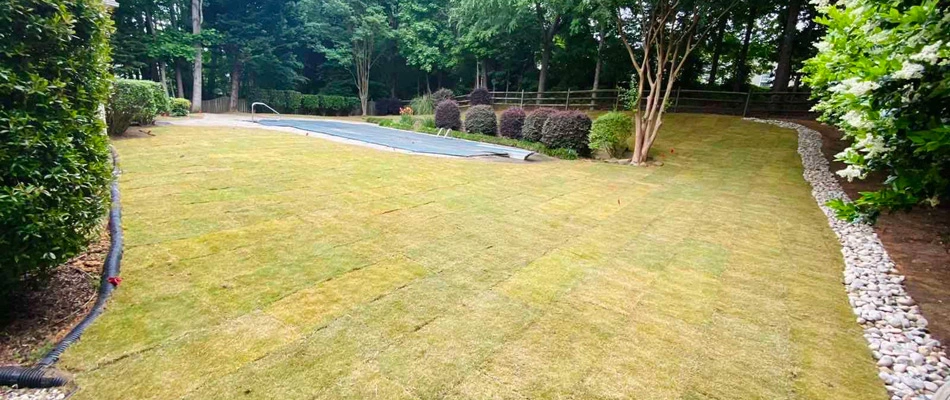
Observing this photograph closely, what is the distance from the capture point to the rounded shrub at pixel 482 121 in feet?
41.0

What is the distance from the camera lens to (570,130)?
9.85 metres

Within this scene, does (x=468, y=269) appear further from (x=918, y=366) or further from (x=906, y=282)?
(x=906, y=282)

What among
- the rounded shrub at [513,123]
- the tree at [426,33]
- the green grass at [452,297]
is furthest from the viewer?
the tree at [426,33]

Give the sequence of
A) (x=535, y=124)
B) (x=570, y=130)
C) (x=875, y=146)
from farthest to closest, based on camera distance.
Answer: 1. (x=535, y=124)
2. (x=570, y=130)
3. (x=875, y=146)

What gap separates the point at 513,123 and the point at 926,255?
8.91 m

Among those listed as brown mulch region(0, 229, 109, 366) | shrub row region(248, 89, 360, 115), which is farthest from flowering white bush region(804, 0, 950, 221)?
shrub row region(248, 89, 360, 115)

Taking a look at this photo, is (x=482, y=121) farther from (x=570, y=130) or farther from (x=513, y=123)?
(x=570, y=130)

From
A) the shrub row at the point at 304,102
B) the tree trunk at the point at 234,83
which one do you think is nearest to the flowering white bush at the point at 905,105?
the shrub row at the point at 304,102

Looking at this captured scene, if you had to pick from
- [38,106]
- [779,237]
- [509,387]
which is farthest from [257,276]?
[779,237]

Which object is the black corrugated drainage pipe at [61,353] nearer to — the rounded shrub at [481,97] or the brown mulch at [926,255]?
the brown mulch at [926,255]

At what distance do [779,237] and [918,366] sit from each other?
243cm

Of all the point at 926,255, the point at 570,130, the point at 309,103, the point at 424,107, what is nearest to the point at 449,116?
the point at 424,107

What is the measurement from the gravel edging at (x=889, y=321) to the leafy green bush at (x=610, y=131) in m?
5.06

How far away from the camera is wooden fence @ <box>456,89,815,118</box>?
1378 cm
